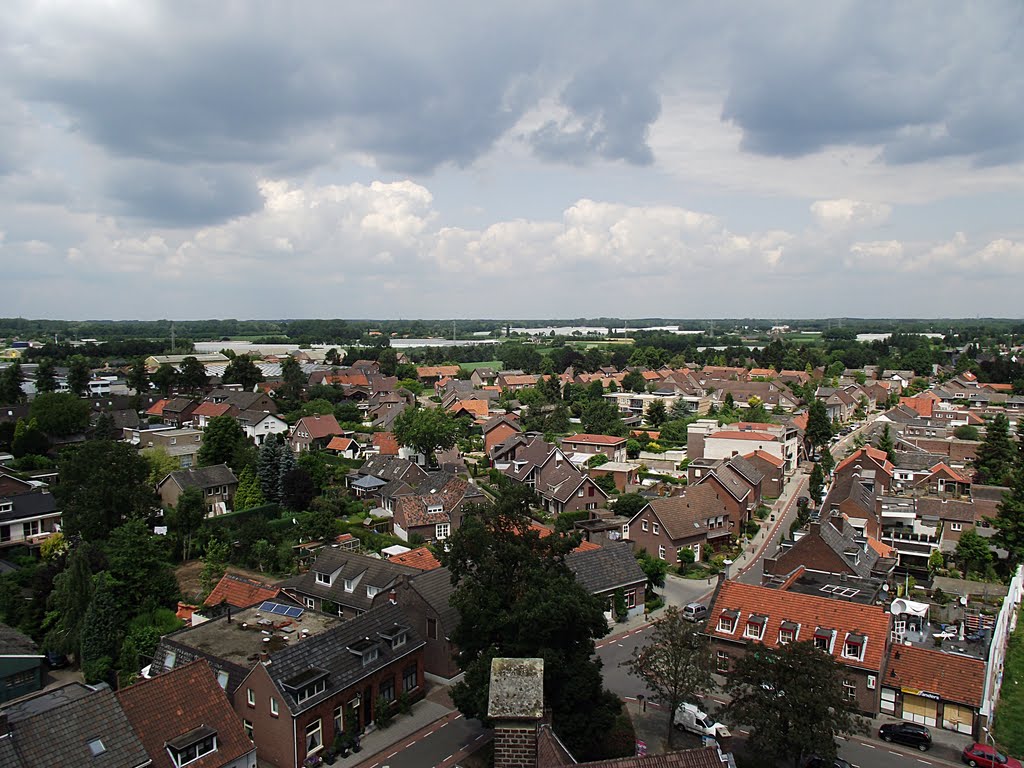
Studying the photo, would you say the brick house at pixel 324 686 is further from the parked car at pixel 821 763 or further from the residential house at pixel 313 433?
the residential house at pixel 313 433

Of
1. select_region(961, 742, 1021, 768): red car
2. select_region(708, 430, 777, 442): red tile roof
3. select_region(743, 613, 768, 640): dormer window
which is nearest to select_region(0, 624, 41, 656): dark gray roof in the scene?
select_region(743, 613, 768, 640): dormer window

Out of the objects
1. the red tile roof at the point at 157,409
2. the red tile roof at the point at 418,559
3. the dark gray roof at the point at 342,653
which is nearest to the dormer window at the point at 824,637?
the dark gray roof at the point at 342,653

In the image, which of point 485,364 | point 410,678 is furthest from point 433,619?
point 485,364

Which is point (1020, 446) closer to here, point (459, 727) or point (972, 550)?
point (972, 550)

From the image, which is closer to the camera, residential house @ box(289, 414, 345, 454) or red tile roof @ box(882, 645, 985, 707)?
red tile roof @ box(882, 645, 985, 707)

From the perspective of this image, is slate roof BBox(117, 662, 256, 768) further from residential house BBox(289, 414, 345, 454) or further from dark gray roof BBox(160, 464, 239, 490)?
residential house BBox(289, 414, 345, 454)

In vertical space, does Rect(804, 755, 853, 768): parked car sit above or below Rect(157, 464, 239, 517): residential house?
below

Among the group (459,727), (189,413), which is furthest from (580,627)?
(189,413)
